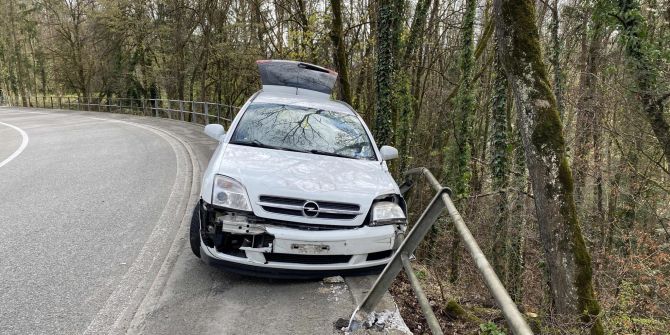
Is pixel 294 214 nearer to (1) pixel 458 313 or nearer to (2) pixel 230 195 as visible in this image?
(2) pixel 230 195

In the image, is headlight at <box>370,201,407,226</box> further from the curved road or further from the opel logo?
the curved road

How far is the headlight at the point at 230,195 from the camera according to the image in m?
3.61

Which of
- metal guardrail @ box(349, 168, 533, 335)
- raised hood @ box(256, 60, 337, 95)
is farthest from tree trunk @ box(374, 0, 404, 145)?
metal guardrail @ box(349, 168, 533, 335)

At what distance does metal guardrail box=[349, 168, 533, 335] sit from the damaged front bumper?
52 cm

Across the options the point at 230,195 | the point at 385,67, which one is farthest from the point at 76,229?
the point at 385,67

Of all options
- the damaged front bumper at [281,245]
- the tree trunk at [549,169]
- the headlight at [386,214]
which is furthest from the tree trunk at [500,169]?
the damaged front bumper at [281,245]

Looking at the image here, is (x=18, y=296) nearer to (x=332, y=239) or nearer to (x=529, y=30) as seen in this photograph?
(x=332, y=239)

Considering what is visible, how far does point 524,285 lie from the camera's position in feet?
26.1

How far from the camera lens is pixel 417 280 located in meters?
2.89

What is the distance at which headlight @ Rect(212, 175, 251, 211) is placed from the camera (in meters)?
3.61

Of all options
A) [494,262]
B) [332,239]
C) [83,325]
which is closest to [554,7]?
[494,262]

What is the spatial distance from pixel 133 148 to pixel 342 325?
30.8 ft

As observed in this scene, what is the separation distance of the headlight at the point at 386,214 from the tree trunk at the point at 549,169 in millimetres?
1320

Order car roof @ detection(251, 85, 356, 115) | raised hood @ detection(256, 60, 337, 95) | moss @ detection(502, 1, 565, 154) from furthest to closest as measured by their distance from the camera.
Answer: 1. raised hood @ detection(256, 60, 337, 95)
2. car roof @ detection(251, 85, 356, 115)
3. moss @ detection(502, 1, 565, 154)
